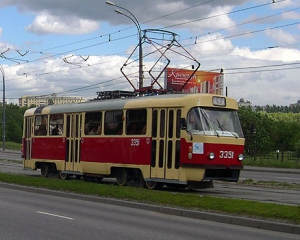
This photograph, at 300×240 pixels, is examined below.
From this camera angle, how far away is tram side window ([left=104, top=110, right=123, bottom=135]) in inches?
826

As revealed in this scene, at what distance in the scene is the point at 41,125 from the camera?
26.3 metres

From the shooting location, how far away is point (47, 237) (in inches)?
396

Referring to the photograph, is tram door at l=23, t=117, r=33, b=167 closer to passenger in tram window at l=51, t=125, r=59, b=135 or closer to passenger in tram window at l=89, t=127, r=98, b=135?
passenger in tram window at l=51, t=125, r=59, b=135

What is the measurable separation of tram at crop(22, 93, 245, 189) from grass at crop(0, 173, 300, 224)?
1.74m

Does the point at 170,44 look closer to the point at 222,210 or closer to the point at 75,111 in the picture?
the point at 75,111

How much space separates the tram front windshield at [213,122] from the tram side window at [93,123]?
4.95 metres

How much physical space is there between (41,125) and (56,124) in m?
1.60

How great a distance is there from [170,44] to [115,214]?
14519 mm

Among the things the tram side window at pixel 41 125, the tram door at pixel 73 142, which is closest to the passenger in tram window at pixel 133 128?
the tram door at pixel 73 142

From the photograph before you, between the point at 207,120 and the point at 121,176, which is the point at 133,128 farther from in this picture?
the point at 207,120

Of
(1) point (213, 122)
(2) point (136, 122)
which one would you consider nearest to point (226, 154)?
(1) point (213, 122)

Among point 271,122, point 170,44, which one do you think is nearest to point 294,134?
point 271,122

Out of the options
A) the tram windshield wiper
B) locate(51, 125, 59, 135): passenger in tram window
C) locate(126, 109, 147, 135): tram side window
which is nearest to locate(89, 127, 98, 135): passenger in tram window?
locate(126, 109, 147, 135): tram side window

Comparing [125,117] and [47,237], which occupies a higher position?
[125,117]
